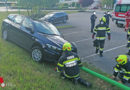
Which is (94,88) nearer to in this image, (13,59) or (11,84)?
(11,84)

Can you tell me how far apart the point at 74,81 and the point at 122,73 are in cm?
147

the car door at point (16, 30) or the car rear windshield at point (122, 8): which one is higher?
the car rear windshield at point (122, 8)

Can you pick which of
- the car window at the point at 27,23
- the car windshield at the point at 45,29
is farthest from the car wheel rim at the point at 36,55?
the car window at the point at 27,23

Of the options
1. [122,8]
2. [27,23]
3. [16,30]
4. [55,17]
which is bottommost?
[16,30]

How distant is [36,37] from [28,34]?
0.55m

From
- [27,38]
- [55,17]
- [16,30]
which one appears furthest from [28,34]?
[55,17]

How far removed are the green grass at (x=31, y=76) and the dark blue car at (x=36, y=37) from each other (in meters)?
0.43

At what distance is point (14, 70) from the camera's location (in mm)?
4520

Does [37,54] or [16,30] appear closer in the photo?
[37,54]

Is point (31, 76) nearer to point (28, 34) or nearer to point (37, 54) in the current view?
point (37, 54)

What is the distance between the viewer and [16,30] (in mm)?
6652

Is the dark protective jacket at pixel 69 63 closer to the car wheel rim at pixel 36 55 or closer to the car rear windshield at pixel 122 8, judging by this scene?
the car wheel rim at pixel 36 55

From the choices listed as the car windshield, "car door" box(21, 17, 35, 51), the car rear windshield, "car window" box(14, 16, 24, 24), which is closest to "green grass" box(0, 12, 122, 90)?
"car door" box(21, 17, 35, 51)

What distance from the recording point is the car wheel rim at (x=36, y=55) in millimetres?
5383
